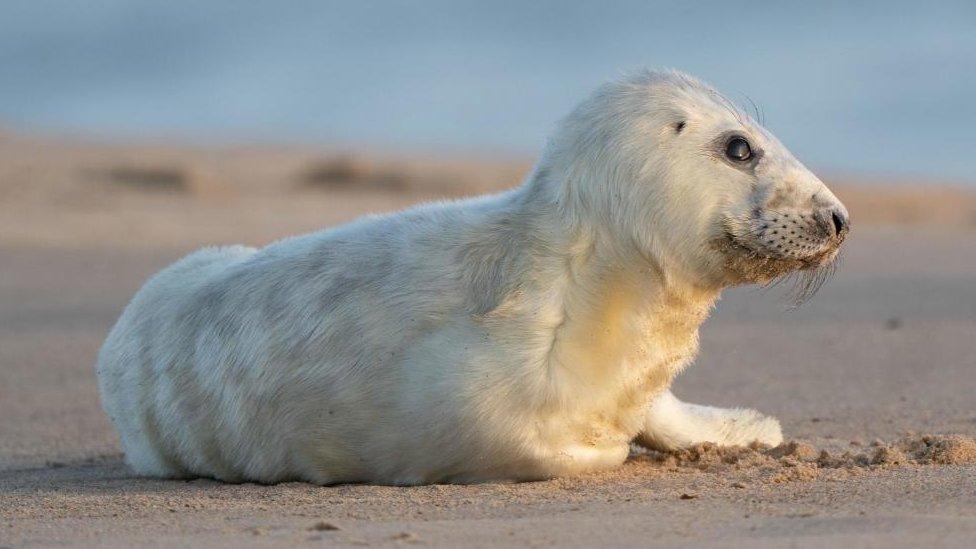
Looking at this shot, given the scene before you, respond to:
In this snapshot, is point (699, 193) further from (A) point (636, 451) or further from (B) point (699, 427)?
(A) point (636, 451)

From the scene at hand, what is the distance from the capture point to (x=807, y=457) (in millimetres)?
6102

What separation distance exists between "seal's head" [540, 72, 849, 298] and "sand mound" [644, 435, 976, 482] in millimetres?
696

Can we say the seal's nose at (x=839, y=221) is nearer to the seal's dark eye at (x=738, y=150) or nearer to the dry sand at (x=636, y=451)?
the seal's dark eye at (x=738, y=150)

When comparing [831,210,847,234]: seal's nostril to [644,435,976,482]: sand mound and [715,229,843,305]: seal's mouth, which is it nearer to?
[715,229,843,305]: seal's mouth

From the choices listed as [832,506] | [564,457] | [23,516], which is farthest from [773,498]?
[23,516]

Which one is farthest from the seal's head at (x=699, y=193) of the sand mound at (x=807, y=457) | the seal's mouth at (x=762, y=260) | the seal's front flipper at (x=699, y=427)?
the seal's front flipper at (x=699, y=427)

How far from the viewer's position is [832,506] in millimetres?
4914

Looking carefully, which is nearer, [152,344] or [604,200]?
[604,200]

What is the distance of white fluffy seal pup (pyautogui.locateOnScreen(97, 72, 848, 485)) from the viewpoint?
554cm

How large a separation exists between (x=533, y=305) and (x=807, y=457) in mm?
1293

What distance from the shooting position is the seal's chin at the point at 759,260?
5.52m

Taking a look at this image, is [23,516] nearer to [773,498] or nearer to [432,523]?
[432,523]

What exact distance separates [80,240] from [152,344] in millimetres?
11069

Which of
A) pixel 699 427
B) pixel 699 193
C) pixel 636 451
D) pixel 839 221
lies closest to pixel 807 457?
pixel 699 427
